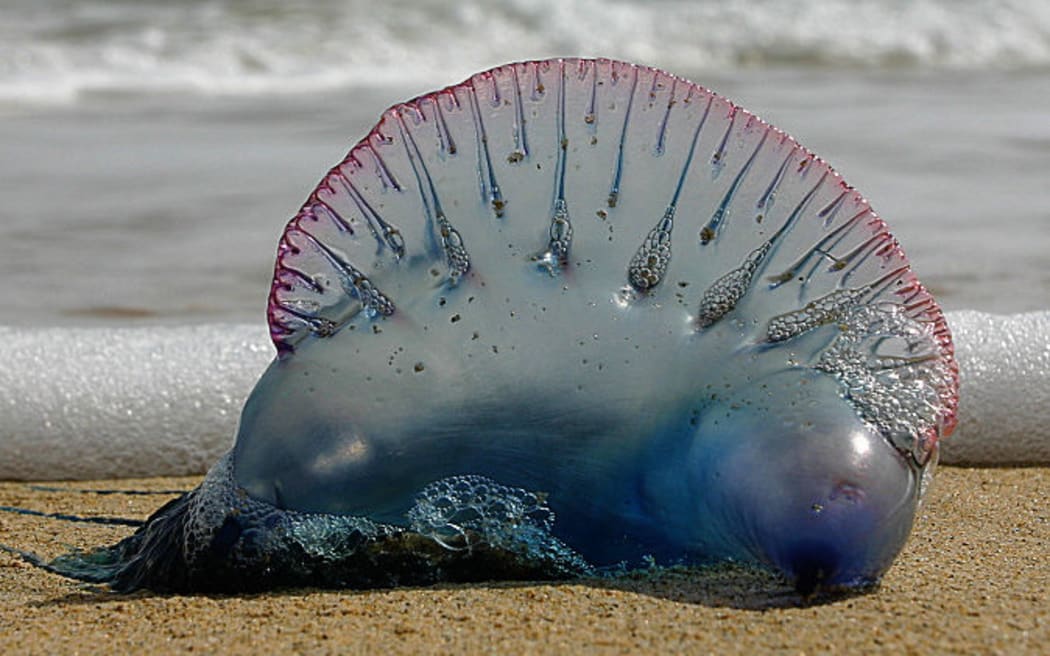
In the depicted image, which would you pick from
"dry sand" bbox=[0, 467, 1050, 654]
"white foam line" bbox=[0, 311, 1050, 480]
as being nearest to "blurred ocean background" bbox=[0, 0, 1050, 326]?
"white foam line" bbox=[0, 311, 1050, 480]

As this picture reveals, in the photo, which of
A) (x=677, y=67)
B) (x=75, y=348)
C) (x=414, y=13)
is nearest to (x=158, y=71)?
(x=414, y=13)

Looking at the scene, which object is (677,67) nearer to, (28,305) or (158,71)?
(158,71)

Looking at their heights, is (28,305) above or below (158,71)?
below

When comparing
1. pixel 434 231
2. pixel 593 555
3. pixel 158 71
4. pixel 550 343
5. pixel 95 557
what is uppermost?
pixel 158 71

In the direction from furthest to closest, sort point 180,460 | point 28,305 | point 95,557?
point 28,305
point 180,460
point 95,557

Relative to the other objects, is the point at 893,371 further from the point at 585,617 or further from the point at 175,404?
the point at 175,404

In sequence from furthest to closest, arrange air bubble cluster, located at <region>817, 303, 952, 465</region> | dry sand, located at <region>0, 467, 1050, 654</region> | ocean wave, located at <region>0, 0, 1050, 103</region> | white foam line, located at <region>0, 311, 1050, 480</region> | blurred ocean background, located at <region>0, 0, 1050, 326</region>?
1. ocean wave, located at <region>0, 0, 1050, 103</region>
2. blurred ocean background, located at <region>0, 0, 1050, 326</region>
3. white foam line, located at <region>0, 311, 1050, 480</region>
4. air bubble cluster, located at <region>817, 303, 952, 465</region>
5. dry sand, located at <region>0, 467, 1050, 654</region>

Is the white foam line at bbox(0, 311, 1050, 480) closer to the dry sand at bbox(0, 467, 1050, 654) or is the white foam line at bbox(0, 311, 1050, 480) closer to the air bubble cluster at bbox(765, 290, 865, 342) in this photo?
the dry sand at bbox(0, 467, 1050, 654)
